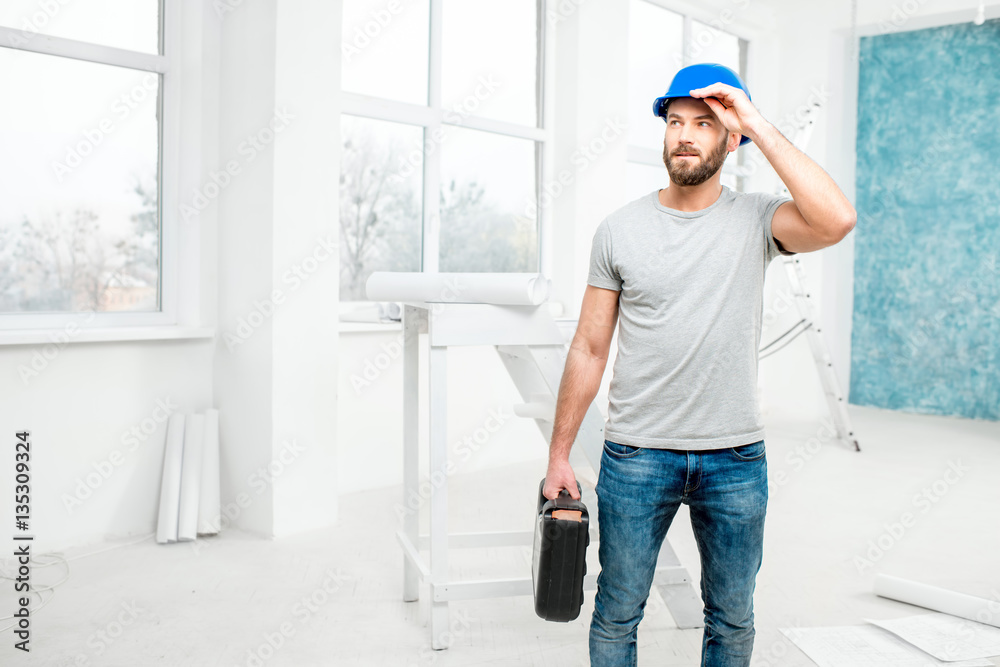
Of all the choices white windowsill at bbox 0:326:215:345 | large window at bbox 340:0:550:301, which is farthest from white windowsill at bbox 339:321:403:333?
white windowsill at bbox 0:326:215:345

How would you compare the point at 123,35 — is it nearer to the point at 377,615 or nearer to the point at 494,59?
the point at 494,59

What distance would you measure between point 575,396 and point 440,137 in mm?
2664

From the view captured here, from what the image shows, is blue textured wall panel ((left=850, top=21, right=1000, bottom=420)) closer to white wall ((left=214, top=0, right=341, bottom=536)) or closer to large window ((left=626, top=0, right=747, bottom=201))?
large window ((left=626, top=0, right=747, bottom=201))

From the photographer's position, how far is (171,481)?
119 inches

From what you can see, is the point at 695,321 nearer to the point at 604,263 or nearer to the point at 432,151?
the point at 604,263

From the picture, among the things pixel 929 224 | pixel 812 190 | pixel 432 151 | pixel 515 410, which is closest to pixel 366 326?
pixel 432 151

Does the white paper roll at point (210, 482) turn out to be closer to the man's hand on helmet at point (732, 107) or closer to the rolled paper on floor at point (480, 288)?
the rolled paper on floor at point (480, 288)

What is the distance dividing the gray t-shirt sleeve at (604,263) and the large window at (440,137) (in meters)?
2.30

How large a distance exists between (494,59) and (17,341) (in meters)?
2.73

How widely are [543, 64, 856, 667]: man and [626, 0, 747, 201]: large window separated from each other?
143 inches

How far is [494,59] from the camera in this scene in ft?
14.4

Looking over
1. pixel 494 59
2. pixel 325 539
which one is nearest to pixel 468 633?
pixel 325 539

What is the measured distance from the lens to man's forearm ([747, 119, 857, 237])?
144 cm

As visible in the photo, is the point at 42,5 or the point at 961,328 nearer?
the point at 42,5
